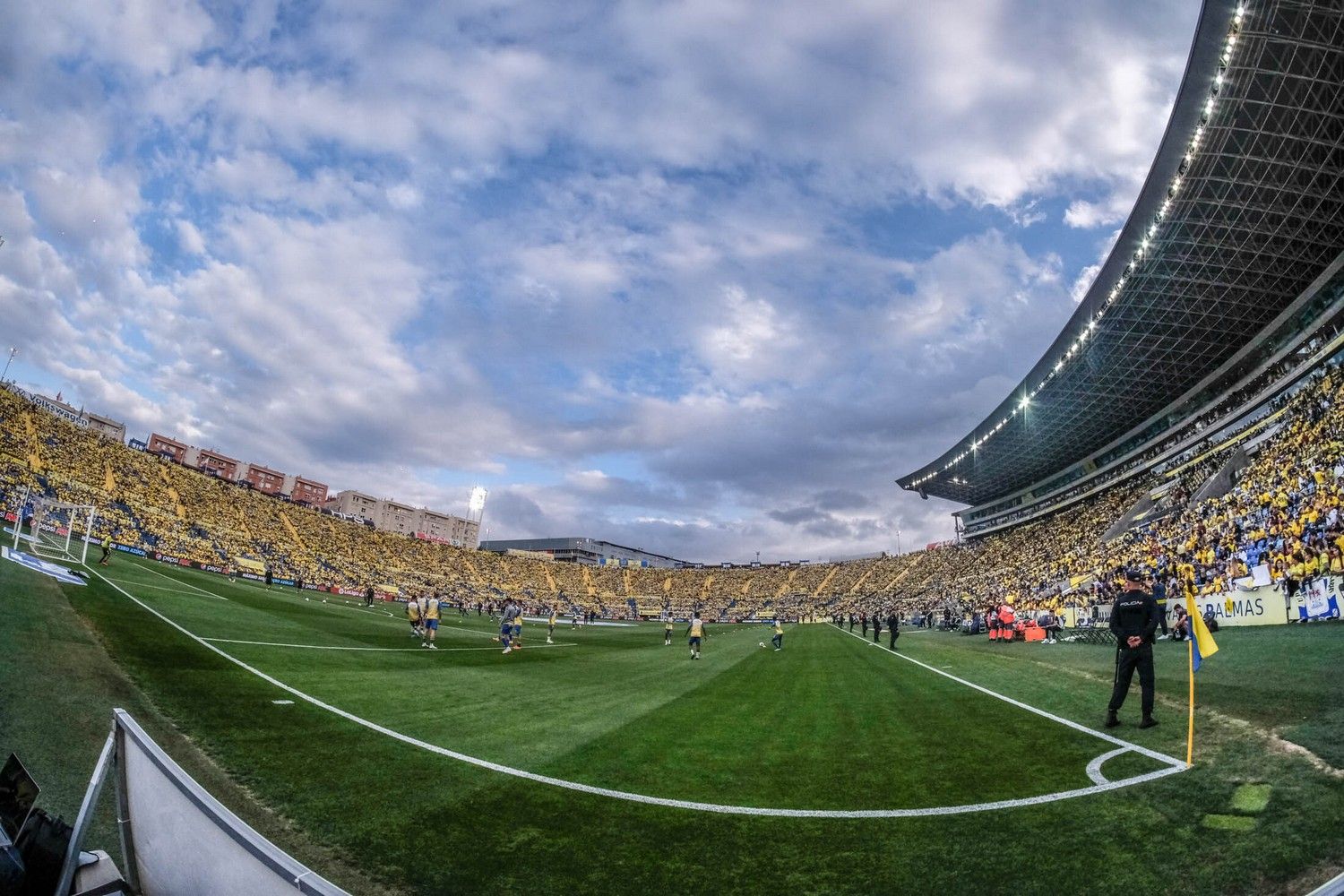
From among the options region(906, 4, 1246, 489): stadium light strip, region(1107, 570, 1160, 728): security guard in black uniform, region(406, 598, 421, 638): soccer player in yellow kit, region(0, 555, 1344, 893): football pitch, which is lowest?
region(406, 598, 421, 638): soccer player in yellow kit

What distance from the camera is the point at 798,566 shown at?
116m

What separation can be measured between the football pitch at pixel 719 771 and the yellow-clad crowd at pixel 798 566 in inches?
107

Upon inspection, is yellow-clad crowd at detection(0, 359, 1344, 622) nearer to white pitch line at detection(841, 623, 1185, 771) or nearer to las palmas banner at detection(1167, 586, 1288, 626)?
las palmas banner at detection(1167, 586, 1288, 626)

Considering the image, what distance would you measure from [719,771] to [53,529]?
44908 millimetres

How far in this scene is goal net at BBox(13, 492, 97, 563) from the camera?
24.9 m

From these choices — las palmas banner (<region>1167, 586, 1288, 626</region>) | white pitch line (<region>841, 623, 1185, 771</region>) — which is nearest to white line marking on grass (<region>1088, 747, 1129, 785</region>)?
white pitch line (<region>841, 623, 1185, 771</region>)

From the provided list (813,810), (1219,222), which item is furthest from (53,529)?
(1219,222)

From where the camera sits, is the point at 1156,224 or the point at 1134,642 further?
the point at 1156,224

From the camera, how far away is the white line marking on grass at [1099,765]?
5.32m

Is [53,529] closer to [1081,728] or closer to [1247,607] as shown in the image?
[1081,728]

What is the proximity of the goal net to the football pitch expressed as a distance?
60.9 ft

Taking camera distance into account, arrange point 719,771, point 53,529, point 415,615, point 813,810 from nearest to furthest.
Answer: point 813,810
point 719,771
point 415,615
point 53,529

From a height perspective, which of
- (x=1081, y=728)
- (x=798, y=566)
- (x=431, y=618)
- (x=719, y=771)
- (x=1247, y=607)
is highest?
(x=1247, y=607)

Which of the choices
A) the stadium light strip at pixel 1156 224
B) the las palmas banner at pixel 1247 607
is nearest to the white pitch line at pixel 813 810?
the las palmas banner at pixel 1247 607
